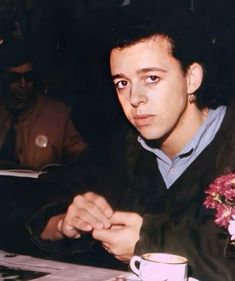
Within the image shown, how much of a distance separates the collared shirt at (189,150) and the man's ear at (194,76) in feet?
0.22

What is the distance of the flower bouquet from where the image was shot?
117 cm

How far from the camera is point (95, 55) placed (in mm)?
1380

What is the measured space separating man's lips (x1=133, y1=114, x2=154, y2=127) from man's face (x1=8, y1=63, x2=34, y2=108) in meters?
0.31

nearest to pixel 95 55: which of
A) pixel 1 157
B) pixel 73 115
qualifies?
pixel 73 115

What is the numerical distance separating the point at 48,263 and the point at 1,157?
0.33 meters

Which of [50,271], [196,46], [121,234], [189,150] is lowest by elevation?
[50,271]

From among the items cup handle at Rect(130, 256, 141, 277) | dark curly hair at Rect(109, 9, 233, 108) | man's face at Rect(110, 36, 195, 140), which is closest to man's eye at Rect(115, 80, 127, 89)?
man's face at Rect(110, 36, 195, 140)

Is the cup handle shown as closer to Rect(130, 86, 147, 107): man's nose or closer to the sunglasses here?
Rect(130, 86, 147, 107): man's nose

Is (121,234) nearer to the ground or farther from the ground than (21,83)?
nearer to the ground

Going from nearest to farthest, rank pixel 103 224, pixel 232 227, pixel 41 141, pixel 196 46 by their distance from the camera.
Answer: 1. pixel 232 227
2. pixel 196 46
3. pixel 103 224
4. pixel 41 141

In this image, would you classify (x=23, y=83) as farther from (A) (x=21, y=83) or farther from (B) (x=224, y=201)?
(B) (x=224, y=201)

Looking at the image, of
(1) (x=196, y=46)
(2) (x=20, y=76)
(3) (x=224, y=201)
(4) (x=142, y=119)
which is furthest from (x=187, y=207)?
(2) (x=20, y=76)

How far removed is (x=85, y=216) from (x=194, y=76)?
1.47ft

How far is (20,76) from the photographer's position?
152 cm
